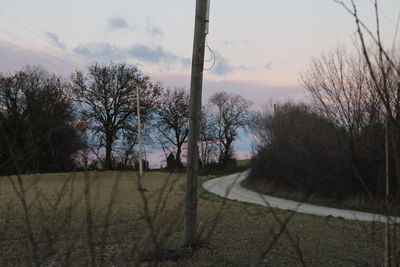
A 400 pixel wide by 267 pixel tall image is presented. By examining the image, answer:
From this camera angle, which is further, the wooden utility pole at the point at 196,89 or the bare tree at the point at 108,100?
the bare tree at the point at 108,100

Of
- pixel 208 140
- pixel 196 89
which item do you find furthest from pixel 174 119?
pixel 196 89

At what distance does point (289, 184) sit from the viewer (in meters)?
21.3

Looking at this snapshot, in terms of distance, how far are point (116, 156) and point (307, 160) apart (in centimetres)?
2329

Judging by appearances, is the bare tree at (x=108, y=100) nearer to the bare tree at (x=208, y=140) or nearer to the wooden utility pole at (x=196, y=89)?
the bare tree at (x=208, y=140)

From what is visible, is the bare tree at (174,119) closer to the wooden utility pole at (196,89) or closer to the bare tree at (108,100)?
the bare tree at (108,100)

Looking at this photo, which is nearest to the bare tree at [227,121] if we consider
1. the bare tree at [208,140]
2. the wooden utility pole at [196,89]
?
the bare tree at [208,140]

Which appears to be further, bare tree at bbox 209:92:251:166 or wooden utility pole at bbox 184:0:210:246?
bare tree at bbox 209:92:251:166

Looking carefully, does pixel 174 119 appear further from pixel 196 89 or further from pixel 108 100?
pixel 196 89

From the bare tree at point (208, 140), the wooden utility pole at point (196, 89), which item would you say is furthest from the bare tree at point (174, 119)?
the wooden utility pole at point (196, 89)

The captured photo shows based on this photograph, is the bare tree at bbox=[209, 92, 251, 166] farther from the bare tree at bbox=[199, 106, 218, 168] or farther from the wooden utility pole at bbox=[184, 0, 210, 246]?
the wooden utility pole at bbox=[184, 0, 210, 246]

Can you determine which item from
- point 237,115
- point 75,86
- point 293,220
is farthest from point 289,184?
point 237,115

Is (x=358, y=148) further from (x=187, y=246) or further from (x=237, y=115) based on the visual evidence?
(x=237, y=115)

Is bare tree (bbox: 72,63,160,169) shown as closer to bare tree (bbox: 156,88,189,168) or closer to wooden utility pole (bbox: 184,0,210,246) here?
bare tree (bbox: 156,88,189,168)

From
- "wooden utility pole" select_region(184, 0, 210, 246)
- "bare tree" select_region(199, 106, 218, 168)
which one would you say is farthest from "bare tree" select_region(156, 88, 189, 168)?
"wooden utility pole" select_region(184, 0, 210, 246)
